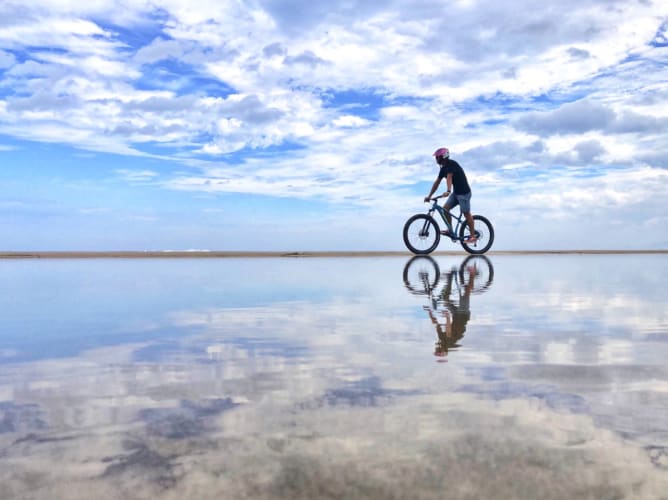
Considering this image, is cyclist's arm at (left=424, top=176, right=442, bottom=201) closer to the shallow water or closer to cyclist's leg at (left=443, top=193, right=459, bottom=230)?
cyclist's leg at (left=443, top=193, right=459, bottom=230)

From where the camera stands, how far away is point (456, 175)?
52.3 feet

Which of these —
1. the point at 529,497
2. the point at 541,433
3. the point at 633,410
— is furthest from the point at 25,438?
the point at 633,410

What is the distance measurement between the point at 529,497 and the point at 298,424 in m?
0.92

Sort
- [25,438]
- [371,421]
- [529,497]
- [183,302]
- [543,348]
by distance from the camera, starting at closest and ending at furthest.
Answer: [529,497], [25,438], [371,421], [543,348], [183,302]

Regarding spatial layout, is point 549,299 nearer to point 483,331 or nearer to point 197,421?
point 483,331

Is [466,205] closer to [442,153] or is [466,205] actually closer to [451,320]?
[442,153]

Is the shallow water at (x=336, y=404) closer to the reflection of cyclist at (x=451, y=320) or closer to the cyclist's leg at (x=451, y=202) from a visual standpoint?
the reflection of cyclist at (x=451, y=320)

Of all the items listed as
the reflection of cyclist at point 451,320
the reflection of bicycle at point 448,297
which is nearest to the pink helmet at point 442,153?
the reflection of bicycle at point 448,297

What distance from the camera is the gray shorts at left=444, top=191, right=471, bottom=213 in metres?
16.1

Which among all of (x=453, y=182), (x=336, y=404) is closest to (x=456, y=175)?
(x=453, y=182)

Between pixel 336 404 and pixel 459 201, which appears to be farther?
pixel 459 201

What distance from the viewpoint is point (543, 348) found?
3.83 m

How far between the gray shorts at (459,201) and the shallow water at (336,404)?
10681mm

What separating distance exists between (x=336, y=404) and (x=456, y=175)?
14.0m
